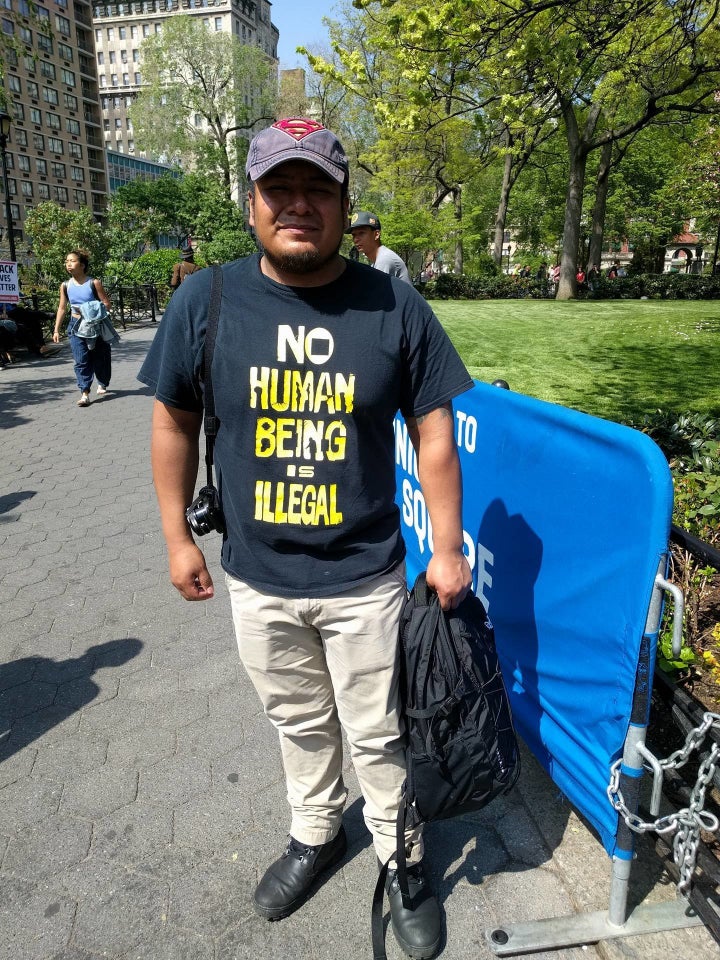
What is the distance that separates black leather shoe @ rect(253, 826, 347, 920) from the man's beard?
1763 millimetres

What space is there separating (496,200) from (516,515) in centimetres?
4649

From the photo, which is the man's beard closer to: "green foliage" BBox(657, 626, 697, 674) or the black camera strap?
the black camera strap

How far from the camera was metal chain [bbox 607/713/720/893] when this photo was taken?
167 cm

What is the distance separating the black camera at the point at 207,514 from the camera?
201 cm

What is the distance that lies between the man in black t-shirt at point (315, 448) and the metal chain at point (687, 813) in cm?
61

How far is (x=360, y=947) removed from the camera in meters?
2.00

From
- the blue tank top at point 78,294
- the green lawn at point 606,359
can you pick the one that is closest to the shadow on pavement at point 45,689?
the green lawn at point 606,359

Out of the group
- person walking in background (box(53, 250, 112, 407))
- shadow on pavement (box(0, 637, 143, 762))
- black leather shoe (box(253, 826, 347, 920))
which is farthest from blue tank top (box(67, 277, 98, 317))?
black leather shoe (box(253, 826, 347, 920))

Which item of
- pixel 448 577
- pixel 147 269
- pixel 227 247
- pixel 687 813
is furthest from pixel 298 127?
pixel 227 247

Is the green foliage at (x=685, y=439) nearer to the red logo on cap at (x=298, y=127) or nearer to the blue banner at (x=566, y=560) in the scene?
the blue banner at (x=566, y=560)

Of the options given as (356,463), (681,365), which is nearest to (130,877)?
(356,463)

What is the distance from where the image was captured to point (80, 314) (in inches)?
345

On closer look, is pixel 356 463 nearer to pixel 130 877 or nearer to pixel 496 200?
pixel 130 877

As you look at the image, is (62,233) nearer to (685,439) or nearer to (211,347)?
(685,439)
